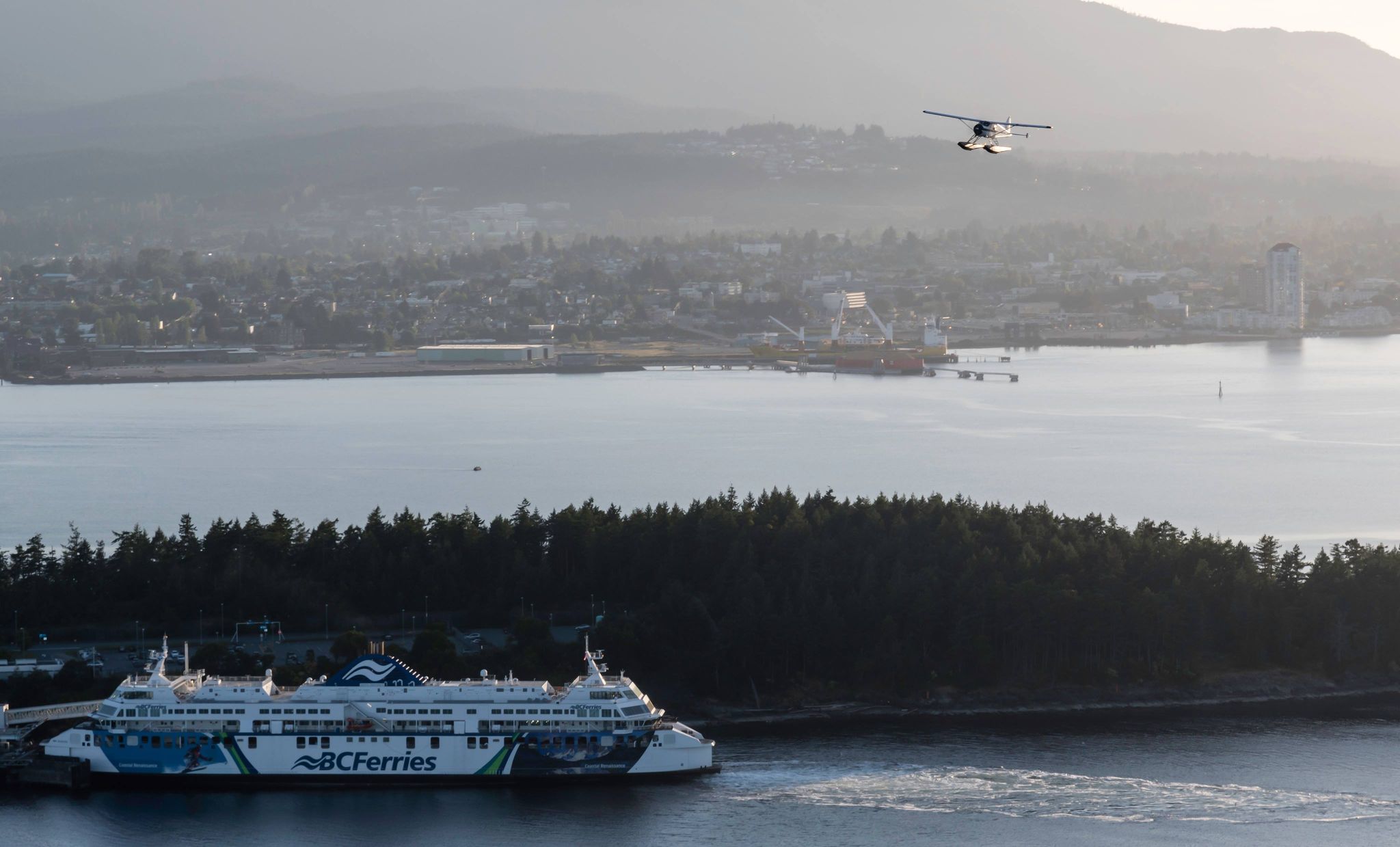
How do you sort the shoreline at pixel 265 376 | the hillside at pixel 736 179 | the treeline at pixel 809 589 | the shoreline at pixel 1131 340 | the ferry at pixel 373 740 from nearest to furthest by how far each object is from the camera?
the ferry at pixel 373 740, the treeline at pixel 809 589, the shoreline at pixel 265 376, the shoreline at pixel 1131 340, the hillside at pixel 736 179

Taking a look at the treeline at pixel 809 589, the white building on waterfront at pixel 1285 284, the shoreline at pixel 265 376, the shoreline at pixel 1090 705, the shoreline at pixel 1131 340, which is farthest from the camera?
the white building on waterfront at pixel 1285 284

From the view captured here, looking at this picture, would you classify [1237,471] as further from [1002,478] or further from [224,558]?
[224,558]

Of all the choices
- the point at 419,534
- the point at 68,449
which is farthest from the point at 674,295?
the point at 419,534

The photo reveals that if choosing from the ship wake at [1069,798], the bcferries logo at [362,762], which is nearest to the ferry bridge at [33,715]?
the bcferries logo at [362,762]

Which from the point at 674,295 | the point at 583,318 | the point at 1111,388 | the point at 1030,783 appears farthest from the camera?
the point at 674,295

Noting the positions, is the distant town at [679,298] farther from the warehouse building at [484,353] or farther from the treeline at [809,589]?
A: the treeline at [809,589]

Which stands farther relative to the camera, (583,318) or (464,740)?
(583,318)

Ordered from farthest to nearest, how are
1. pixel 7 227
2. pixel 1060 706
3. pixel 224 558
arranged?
pixel 7 227 → pixel 224 558 → pixel 1060 706

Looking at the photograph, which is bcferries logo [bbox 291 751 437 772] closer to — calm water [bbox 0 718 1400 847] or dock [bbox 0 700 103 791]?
calm water [bbox 0 718 1400 847]
